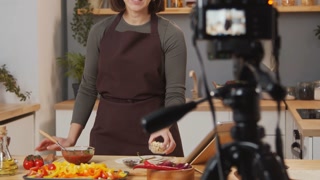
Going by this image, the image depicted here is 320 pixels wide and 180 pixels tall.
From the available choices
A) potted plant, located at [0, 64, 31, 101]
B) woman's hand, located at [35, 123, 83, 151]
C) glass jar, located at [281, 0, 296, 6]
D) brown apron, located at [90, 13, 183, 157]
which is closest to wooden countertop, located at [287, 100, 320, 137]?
brown apron, located at [90, 13, 183, 157]

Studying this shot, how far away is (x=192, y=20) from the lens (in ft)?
1.61

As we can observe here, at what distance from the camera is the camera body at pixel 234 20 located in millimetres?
470

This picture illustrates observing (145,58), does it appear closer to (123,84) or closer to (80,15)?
(123,84)

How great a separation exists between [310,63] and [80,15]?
167 centimetres

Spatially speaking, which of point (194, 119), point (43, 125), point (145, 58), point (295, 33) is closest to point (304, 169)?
point (145, 58)

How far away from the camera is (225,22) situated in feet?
1.54

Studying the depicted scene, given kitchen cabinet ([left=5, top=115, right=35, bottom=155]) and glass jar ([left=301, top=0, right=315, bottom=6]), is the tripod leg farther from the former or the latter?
glass jar ([left=301, top=0, right=315, bottom=6])

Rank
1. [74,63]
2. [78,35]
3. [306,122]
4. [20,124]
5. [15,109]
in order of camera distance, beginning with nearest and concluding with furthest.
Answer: [306,122] → [15,109] → [20,124] → [74,63] → [78,35]

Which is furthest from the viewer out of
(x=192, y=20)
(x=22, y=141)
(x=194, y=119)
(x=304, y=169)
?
(x=194, y=119)

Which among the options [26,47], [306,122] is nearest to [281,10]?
[306,122]

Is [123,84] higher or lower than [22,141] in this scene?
higher

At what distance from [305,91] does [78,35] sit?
1.65 meters

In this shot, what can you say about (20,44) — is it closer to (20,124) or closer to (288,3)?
(20,124)

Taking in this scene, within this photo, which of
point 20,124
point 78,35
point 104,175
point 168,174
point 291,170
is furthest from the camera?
point 78,35
